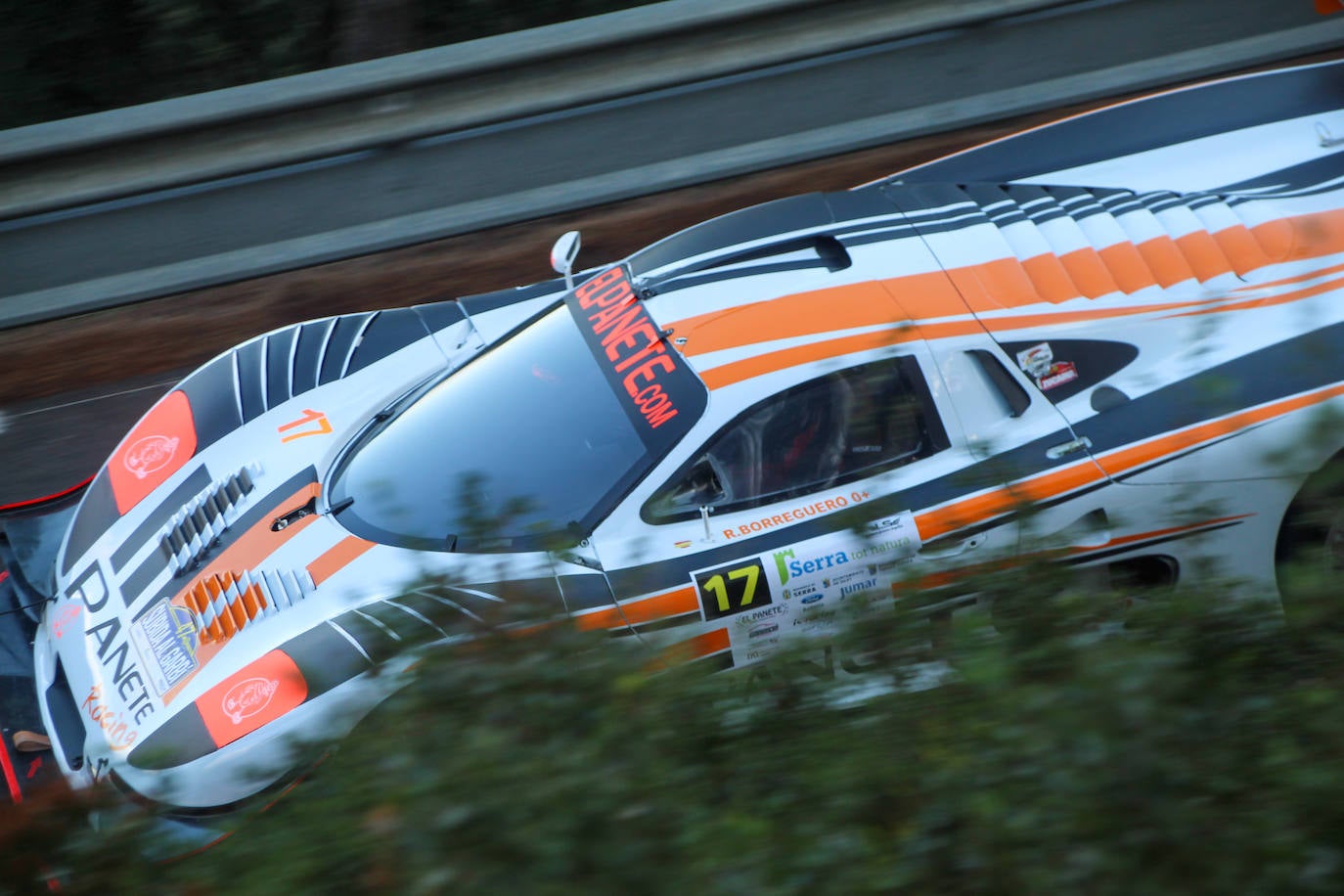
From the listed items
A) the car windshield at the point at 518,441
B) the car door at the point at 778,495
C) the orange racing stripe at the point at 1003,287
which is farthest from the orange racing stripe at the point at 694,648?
the orange racing stripe at the point at 1003,287

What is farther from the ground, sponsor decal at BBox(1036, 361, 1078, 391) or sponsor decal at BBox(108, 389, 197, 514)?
sponsor decal at BBox(108, 389, 197, 514)

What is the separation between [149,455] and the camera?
3980mm

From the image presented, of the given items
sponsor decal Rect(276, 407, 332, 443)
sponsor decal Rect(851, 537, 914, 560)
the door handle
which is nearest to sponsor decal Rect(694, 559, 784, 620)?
the door handle

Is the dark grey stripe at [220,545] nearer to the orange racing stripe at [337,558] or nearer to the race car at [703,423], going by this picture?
the race car at [703,423]

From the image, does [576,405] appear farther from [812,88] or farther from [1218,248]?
[812,88]

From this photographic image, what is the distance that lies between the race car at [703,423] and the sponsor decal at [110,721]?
0.01 m

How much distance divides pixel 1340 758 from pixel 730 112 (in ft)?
15.4

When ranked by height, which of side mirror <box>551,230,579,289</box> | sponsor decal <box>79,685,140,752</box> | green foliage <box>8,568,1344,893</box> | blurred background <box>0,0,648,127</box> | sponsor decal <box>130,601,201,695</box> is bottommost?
green foliage <box>8,568,1344,893</box>

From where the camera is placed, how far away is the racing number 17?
3.23m

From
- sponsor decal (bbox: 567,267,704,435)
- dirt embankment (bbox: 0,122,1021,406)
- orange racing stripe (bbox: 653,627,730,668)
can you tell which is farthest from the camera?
dirt embankment (bbox: 0,122,1021,406)

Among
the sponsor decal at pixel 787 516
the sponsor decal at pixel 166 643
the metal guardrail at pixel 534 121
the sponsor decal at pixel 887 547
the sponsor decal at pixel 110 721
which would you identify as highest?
the metal guardrail at pixel 534 121

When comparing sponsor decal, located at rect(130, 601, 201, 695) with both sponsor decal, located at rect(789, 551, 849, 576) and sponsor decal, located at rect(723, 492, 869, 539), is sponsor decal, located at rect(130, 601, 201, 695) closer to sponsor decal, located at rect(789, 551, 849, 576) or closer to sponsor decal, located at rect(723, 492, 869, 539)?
sponsor decal, located at rect(723, 492, 869, 539)

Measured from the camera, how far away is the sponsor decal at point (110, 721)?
3201mm

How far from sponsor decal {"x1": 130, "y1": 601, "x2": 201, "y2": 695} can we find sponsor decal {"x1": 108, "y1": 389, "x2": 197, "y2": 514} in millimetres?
536
